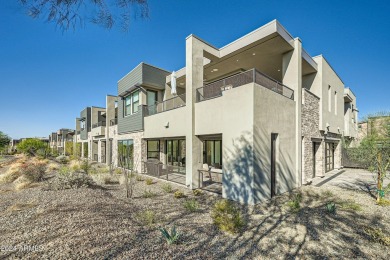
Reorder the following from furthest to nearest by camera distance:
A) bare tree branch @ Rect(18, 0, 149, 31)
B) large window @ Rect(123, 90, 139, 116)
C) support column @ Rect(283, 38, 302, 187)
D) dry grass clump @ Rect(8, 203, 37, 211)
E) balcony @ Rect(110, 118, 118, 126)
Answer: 1. balcony @ Rect(110, 118, 118, 126)
2. large window @ Rect(123, 90, 139, 116)
3. support column @ Rect(283, 38, 302, 187)
4. dry grass clump @ Rect(8, 203, 37, 211)
5. bare tree branch @ Rect(18, 0, 149, 31)

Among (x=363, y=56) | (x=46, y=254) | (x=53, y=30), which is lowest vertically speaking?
(x=46, y=254)

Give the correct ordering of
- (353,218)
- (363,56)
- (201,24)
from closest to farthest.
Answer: (353,218), (201,24), (363,56)

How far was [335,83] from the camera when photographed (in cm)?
1387

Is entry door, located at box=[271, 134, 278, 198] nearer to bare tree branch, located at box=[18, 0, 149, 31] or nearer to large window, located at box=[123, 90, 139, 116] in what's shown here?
bare tree branch, located at box=[18, 0, 149, 31]

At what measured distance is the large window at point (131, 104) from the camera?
14539 millimetres

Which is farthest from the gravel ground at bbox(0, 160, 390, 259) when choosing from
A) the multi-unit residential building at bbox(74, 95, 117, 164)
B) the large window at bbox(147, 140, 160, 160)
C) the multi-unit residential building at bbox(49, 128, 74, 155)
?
the multi-unit residential building at bbox(49, 128, 74, 155)

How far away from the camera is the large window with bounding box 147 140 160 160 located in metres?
14.1

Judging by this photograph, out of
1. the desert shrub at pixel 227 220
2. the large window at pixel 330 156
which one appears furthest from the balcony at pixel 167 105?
the large window at pixel 330 156

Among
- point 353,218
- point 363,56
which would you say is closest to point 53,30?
point 353,218

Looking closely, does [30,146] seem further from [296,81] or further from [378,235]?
[378,235]

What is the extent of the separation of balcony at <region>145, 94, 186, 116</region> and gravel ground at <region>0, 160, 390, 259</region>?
620cm

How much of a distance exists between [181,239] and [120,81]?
15.3 metres

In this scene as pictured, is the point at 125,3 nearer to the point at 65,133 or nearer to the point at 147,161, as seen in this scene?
the point at 147,161

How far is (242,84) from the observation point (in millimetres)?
7586
